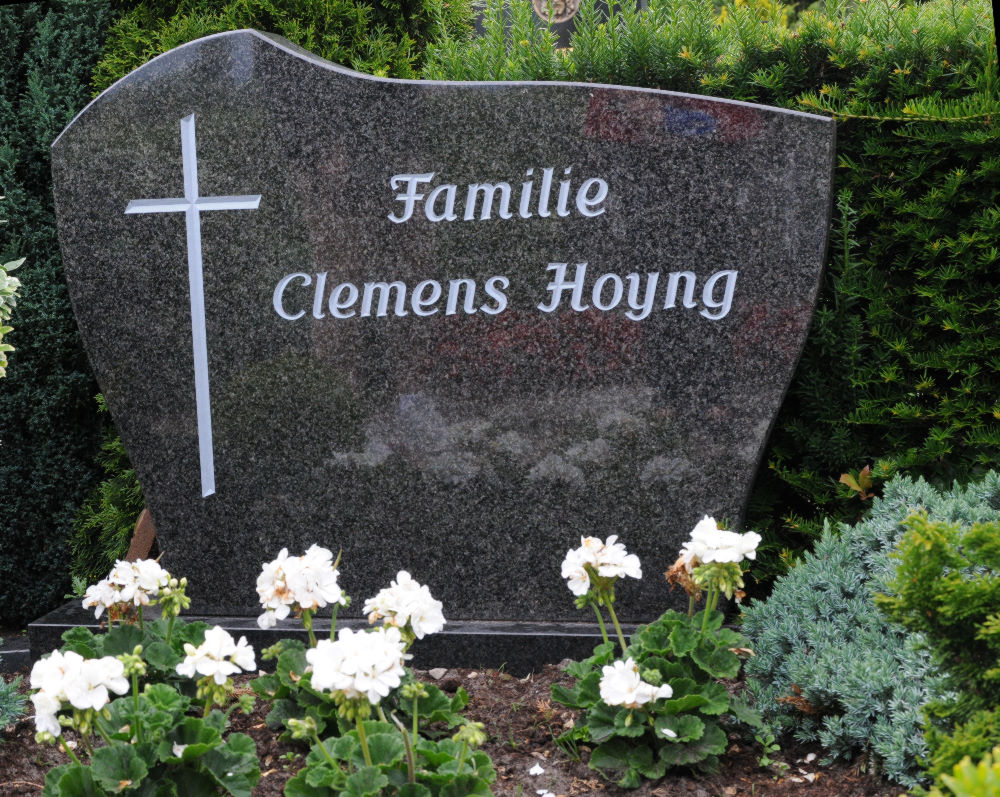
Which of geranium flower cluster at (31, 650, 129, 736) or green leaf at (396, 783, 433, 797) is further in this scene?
green leaf at (396, 783, 433, 797)

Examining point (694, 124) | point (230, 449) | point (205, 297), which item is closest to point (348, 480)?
point (230, 449)

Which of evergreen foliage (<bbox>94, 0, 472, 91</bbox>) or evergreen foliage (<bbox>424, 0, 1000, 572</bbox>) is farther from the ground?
evergreen foliage (<bbox>94, 0, 472, 91</bbox>)

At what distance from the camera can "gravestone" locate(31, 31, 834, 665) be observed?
3.07m

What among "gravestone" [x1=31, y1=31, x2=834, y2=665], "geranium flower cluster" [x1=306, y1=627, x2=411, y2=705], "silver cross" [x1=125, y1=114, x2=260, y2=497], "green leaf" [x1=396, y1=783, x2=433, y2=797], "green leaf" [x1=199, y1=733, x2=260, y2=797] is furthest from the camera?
"silver cross" [x1=125, y1=114, x2=260, y2=497]

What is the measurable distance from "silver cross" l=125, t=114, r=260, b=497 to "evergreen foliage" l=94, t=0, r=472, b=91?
2.69 ft

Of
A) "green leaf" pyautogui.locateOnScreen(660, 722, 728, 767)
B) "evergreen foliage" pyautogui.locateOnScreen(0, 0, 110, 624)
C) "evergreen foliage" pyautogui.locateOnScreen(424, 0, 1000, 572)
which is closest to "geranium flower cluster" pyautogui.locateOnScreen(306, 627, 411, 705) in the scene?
"green leaf" pyautogui.locateOnScreen(660, 722, 728, 767)

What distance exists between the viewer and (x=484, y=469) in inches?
128

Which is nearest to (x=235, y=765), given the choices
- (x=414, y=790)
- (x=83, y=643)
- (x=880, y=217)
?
(x=414, y=790)

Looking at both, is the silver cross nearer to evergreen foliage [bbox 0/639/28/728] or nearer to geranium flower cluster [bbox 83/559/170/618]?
geranium flower cluster [bbox 83/559/170/618]

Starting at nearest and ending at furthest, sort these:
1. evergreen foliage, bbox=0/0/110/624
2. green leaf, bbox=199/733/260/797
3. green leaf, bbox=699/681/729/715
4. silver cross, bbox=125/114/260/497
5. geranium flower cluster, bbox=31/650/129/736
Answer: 1. geranium flower cluster, bbox=31/650/129/736
2. green leaf, bbox=199/733/260/797
3. green leaf, bbox=699/681/729/715
4. silver cross, bbox=125/114/260/497
5. evergreen foliage, bbox=0/0/110/624

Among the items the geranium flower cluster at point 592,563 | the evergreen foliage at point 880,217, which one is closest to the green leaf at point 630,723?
the geranium flower cluster at point 592,563

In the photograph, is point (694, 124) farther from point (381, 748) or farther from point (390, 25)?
point (381, 748)

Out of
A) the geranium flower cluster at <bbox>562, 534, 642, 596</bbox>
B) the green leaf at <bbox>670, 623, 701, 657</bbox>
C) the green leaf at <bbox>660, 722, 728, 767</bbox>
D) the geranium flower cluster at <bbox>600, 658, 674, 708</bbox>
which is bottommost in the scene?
the green leaf at <bbox>660, 722, 728, 767</bbox>

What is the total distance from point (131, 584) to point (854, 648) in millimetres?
1907
